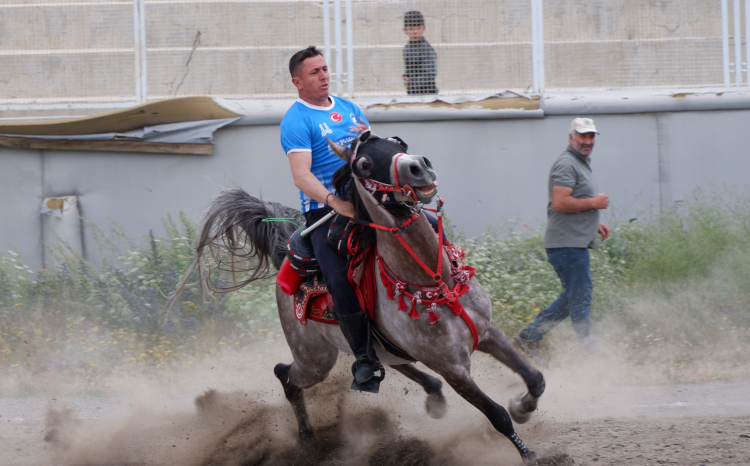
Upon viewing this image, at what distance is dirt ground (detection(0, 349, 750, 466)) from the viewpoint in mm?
4625

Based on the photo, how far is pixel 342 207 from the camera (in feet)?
12.8

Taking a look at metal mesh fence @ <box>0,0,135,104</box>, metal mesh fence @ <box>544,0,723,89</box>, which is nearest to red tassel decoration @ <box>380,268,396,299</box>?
metal mesh fence @ <box>544,0,723,89</box>

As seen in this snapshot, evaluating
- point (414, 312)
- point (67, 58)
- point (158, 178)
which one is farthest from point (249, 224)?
point (67, 58)

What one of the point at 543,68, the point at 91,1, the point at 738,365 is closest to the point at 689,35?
the point at 543,68

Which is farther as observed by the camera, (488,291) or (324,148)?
(488,291)

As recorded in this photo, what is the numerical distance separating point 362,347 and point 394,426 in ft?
4.40

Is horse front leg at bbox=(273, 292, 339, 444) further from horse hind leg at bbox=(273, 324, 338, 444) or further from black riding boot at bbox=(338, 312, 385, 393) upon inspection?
black riding boot at bbox=(338, 312, 385, 393)

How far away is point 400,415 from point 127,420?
6.96ft

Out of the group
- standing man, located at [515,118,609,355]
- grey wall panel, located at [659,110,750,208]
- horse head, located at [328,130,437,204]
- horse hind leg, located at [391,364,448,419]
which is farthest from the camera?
grey wall panel, located at [659,110,750,208]

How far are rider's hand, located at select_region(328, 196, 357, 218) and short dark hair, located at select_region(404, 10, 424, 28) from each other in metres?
5.25

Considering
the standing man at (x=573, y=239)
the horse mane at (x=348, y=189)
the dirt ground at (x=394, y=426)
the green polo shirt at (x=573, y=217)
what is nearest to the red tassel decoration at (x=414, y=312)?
the horse mane at (x=348, y=189)

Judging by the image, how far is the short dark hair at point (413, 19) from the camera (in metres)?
8.61

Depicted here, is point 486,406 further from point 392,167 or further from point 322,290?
point 392,167

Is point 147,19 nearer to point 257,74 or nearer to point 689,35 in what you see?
point 257,74
